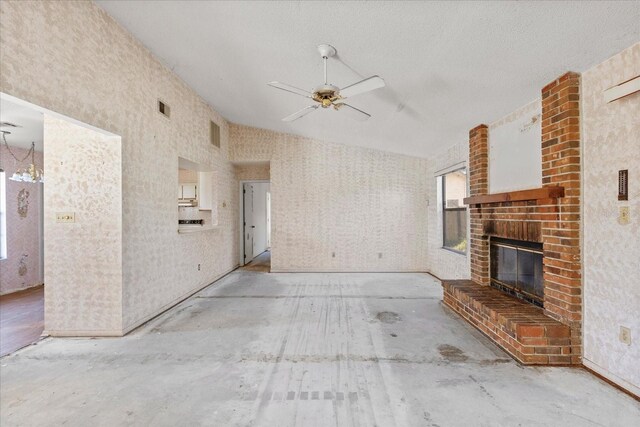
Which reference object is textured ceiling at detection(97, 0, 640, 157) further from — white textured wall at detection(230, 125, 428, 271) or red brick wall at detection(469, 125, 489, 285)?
white textured wall at detection(230, 125, 428, 271)

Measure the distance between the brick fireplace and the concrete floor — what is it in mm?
186

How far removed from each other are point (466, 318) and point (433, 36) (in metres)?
2.93

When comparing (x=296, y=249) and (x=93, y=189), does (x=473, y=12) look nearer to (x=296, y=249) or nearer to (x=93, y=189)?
(x=93, y=189)

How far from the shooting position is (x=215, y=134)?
5402 millimetres

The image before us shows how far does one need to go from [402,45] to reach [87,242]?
3.56 m

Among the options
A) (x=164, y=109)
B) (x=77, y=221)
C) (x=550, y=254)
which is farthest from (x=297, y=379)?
(x=164, y=109)

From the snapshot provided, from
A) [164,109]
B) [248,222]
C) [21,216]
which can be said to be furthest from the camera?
[248,222]

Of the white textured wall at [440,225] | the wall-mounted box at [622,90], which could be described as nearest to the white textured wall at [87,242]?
the wall-mounted box at [622,90]

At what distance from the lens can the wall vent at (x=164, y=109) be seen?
11.9 ft

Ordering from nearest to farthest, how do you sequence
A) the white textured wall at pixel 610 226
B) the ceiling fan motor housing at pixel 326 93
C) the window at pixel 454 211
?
the white textured wall at pixel 610 226, the ceiling fan motor housing at pixel 326 93, the window at pixel 454 211

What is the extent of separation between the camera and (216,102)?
4906 mm

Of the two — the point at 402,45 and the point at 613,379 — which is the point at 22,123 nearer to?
the point at 402,45

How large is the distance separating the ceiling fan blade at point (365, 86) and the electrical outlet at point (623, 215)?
6.33 ft

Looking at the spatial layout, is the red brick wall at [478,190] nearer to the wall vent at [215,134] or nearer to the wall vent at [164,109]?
the wall vent at [164,109]
